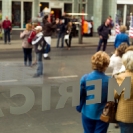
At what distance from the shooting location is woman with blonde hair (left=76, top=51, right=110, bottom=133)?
14.0ft

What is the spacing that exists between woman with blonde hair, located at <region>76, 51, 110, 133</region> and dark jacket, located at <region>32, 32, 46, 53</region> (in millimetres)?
5896

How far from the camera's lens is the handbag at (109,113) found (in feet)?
13.6

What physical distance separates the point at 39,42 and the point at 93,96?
6.04 meters

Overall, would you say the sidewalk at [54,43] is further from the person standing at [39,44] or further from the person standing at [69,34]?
the person standing at [39,44]

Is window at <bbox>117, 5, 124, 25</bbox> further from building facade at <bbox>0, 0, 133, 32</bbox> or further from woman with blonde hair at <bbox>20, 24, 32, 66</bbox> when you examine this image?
woman with blonde hair at <bbox>20, 24, 32, 66</bbox>

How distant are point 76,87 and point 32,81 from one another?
155 inches

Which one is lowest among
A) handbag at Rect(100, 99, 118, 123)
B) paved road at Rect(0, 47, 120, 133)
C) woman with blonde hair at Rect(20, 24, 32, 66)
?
paved road at Rect(0, 47, 120, 133)

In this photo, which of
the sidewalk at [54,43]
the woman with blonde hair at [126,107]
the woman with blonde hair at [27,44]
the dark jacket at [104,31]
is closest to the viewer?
the woman with blonde hair at [126,107]

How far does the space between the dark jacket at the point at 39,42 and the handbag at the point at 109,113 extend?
241 inches

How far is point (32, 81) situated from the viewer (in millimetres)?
8344

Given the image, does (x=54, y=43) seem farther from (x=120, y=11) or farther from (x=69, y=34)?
(x=120, y=11)

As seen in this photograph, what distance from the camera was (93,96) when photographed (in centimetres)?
433

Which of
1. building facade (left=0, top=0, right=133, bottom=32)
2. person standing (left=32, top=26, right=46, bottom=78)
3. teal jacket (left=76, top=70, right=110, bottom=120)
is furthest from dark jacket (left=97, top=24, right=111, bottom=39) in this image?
teal jacket (left=76, top=70, right=110, bottom=120)

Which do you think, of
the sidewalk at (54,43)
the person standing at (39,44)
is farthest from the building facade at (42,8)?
the person standing at (39,44)
